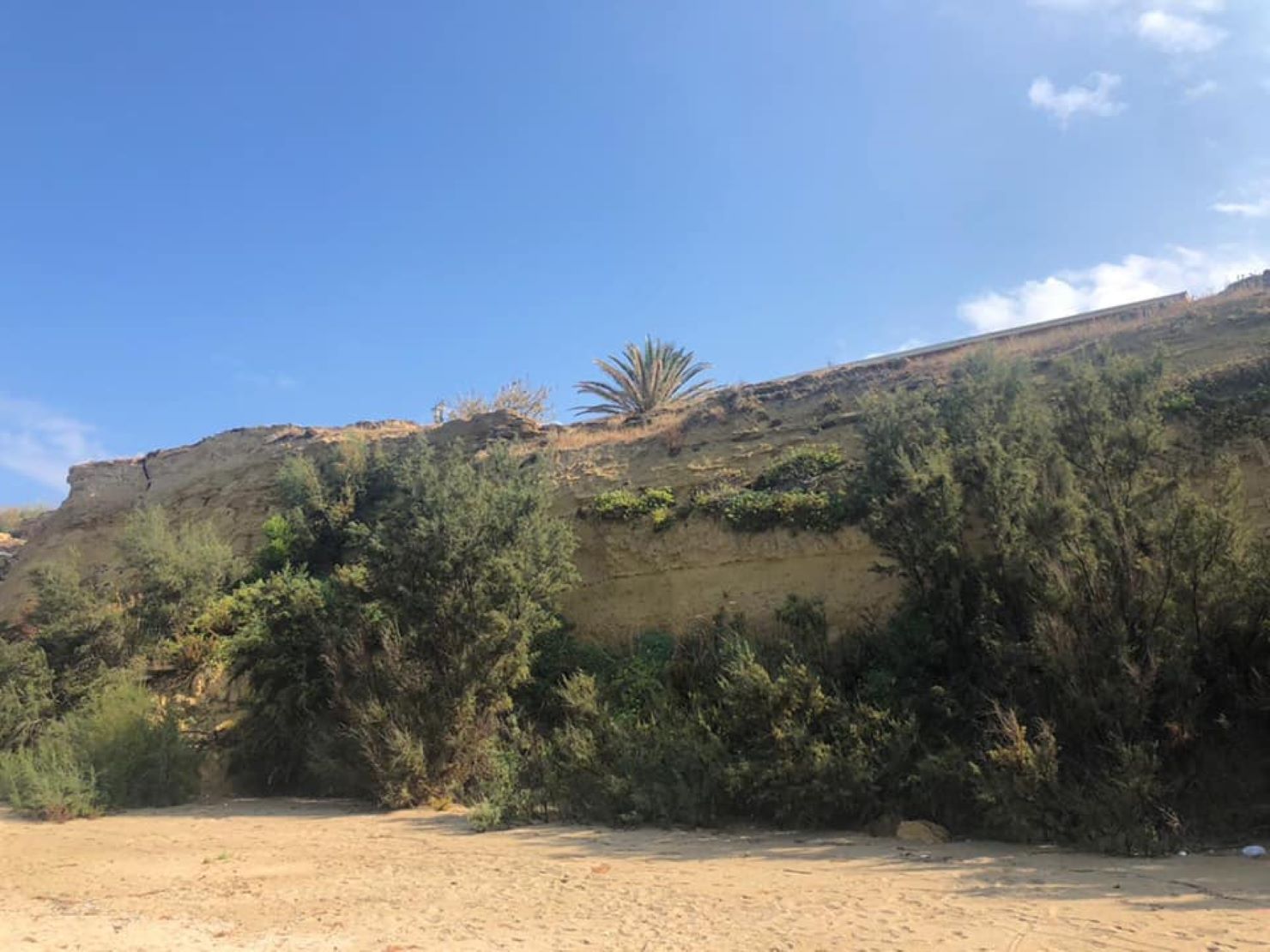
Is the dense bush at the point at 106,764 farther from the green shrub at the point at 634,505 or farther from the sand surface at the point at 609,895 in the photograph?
the green shrub at the point at 634,505

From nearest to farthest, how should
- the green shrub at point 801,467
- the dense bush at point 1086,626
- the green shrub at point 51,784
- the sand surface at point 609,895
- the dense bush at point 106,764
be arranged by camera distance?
the sand surface at point 609,895 → the dense bush at point 1086,626 → the green shrub at point 51,784 → the dense bush at point 106,764 → the green shrub at point 801,467

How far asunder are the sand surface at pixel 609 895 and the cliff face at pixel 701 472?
644 centimetres

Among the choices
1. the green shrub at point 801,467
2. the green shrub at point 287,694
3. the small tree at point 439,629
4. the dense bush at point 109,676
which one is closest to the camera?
the small tree at point 439,629

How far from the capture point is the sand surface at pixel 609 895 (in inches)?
234

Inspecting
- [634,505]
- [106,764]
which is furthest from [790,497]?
[106,764]

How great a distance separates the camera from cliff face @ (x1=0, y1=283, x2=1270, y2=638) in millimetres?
16109

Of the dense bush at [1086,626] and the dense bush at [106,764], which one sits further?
the dense bush at [106,764]

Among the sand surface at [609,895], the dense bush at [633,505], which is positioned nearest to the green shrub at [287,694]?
A: the sand surface at [609,895]

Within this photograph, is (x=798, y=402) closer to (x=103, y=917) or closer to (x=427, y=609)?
(x=427, y=609)

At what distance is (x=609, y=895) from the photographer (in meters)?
7.39

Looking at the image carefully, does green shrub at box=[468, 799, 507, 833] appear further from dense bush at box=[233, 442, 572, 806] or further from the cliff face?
the cliff face

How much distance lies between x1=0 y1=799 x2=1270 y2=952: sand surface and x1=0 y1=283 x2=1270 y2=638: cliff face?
6.44 metres

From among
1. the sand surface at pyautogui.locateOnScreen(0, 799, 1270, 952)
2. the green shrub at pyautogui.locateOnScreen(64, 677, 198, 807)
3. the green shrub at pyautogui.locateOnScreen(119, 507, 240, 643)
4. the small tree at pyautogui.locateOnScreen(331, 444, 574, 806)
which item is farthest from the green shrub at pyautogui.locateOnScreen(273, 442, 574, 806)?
the green shrub at pyautogui.locateOnScreen(119, 507, 240, 643)

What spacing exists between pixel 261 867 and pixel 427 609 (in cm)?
558
